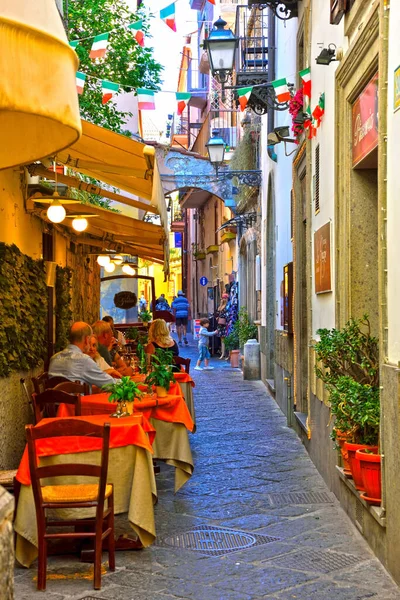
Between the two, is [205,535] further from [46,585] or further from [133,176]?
[133,176]

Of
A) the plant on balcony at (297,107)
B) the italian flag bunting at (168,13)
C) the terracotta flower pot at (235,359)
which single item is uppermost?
the italian flag bunting at (168,13)

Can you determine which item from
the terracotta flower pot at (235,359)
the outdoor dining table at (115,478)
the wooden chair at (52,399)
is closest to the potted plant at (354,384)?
the outdoor dining table at (115,478)

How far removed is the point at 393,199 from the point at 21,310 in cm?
487

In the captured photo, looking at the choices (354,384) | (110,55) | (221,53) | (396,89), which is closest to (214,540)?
(354,384)

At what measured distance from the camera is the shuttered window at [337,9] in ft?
22.9

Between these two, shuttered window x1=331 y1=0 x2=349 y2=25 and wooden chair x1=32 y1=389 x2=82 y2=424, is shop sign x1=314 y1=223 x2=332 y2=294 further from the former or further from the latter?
wooden chair x1=32 y1=389 x2=82 y2=424

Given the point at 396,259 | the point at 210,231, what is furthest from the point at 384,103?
the point at 210,231

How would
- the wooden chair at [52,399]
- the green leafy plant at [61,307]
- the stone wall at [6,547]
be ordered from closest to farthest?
the stone wall at [6,547] → the wooden chair at [52,399] → the green leafy plant at [61,307]

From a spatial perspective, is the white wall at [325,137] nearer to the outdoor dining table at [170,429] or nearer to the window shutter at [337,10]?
the window shutter at [337,10]

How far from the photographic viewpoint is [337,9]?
23.6 ft

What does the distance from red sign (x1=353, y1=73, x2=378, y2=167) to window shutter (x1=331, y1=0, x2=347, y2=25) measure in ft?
2.24

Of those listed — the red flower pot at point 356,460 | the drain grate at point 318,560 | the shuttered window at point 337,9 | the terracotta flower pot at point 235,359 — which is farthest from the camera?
the terracotta flower pot at point 235,359

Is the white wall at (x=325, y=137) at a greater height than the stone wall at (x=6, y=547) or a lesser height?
greater

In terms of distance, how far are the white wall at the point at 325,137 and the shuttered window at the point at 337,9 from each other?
0.08m
